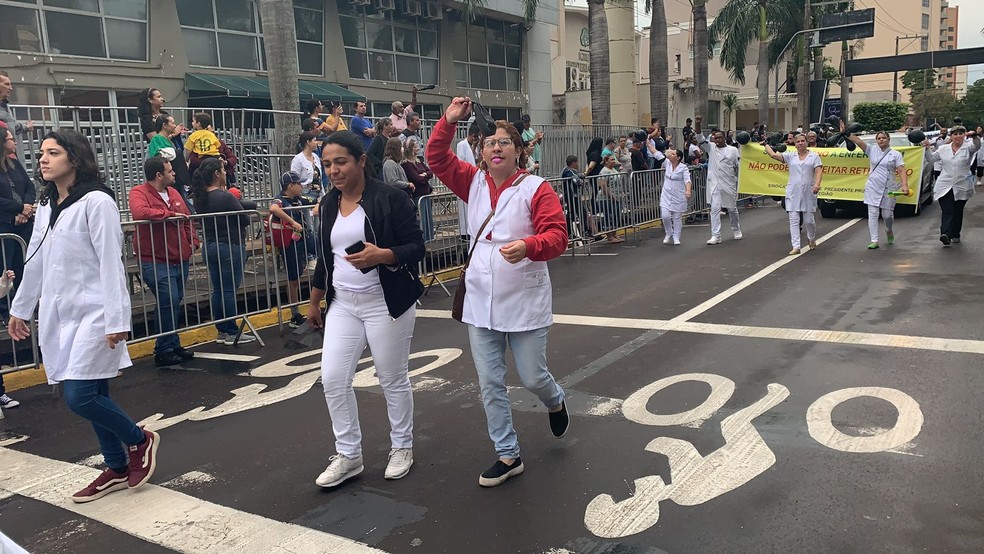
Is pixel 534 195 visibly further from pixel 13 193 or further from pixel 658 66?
pixel 658 66

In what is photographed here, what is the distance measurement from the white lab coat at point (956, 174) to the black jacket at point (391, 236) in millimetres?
10175

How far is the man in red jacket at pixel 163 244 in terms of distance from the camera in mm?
7102

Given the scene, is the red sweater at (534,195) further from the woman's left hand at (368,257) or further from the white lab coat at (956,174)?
the white lab coat at (956,174)

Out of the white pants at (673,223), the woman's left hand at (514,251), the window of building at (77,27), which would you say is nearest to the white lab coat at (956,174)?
the white pants at (673,223)

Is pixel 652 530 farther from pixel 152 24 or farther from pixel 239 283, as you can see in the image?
pixel 152 24

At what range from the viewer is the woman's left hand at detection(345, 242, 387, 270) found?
394 cm

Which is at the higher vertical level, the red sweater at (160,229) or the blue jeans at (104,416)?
the red sweater at (160,229)

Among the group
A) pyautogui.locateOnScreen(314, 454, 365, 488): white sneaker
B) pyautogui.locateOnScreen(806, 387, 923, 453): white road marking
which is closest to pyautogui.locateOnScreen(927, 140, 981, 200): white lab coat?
pyautogui.locateOnScreen(806, 387, 923, 453): white road marking

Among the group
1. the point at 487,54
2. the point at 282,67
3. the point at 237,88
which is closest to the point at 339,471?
the point at 282,67

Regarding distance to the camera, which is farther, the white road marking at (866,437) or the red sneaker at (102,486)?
the white road marking at (866,437)

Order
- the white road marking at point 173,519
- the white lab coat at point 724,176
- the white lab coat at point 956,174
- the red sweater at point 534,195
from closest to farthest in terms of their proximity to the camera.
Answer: the white road marking at point 173,519 → the red sweater at point 534,195 → the white lab coat at point 956,174 → the white lab coat at point 724,176

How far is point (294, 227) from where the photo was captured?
334 inches

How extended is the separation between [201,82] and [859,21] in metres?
27.1

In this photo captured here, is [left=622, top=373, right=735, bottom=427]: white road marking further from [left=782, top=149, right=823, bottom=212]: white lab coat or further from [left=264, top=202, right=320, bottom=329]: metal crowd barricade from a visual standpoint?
[left=782, top=149, right=823, bottom=212]: white lab coat
